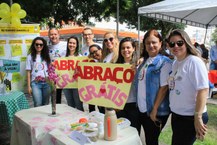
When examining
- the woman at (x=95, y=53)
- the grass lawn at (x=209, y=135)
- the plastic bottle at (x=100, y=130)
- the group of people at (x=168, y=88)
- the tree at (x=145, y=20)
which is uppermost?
the tree at (x=145, y=20)

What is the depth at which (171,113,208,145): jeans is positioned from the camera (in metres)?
1.83

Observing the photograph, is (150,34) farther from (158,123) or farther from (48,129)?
(48,129)

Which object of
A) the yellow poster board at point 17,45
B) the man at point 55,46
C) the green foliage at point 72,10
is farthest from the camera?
the green foliage at point 72,10

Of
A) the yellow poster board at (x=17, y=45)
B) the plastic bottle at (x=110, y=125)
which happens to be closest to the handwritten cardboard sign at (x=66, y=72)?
the plastic bottle at (x=110, y=125)

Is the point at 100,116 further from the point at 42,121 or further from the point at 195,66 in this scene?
the point at 195,66

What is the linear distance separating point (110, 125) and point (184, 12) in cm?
661

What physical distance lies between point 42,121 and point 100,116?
0.63m

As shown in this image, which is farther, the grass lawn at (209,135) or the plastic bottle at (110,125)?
the grass lawn at (209,135)

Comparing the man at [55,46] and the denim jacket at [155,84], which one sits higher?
the man at [55,46]

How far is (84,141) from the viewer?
68.4 inches

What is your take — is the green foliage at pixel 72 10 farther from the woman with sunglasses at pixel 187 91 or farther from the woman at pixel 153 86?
the woman with sunglasses at pixel 187 91

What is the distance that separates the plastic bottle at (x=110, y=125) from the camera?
1668 mm

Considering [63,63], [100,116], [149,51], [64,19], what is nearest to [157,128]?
[100,116]

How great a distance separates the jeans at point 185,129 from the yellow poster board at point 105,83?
1.66ft
